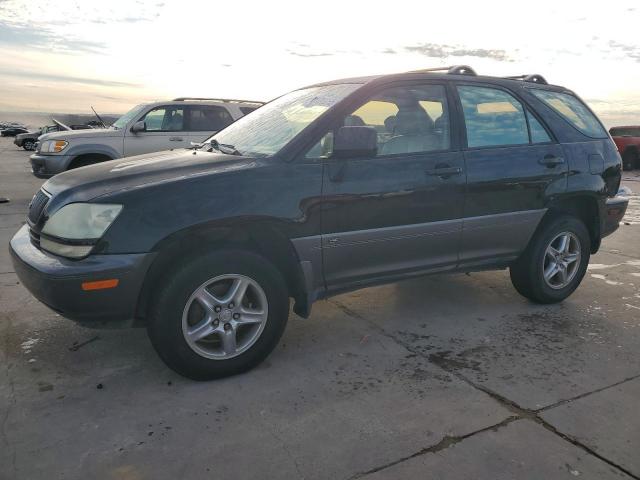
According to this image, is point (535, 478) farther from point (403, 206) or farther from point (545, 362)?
point (403, 206)

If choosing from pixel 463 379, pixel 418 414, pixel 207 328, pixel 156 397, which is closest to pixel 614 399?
pixel 463 379

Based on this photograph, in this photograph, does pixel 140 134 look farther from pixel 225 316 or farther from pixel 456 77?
pixel 225 316

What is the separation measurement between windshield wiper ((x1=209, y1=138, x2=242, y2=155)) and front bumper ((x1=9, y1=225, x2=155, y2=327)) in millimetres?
1048

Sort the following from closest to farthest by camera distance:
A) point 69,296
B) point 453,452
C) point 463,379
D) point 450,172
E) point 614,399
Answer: point 453,452, point 69,296, point 614,399, point 463,379, point 450,172

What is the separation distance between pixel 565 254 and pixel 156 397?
11.2 ft

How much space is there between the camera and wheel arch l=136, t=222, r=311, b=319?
2971mm

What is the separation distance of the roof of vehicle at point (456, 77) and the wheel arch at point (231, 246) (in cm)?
134

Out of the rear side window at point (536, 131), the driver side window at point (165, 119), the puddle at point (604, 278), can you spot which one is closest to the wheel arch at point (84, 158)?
the driver side window at point (165, 119)

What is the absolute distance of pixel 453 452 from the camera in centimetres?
Result: 252

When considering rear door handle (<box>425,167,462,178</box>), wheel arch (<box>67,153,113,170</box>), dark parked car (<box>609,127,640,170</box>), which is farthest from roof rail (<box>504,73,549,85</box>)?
dark parked car (<box>609,127,640,170</box>)

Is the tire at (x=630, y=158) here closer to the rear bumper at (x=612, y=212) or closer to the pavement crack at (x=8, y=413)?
the rear bumper at (x=612, y=212)

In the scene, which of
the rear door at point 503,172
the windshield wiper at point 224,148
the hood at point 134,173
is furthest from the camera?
the rear door at point 503,172

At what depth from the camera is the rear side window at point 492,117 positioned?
4.00m

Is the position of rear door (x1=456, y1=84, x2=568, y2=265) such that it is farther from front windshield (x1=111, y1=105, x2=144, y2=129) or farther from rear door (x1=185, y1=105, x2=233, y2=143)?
front windshield (x1=111, y1=105, x2=144, y2=129)
